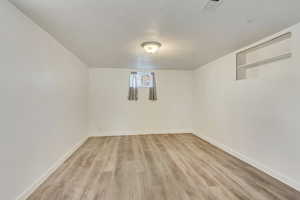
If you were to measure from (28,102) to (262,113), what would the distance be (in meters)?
3.64

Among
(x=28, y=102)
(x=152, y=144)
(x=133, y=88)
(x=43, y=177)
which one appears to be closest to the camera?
(x=28, y=102)

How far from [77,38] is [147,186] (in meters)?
2.66

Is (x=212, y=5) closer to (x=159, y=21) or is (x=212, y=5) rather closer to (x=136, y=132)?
(x=159, y=21)

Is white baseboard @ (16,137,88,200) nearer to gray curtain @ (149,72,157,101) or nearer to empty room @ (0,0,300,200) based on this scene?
empty room @ (0,0,300,200)

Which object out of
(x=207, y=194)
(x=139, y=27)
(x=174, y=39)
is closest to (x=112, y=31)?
(x=139, y=27)

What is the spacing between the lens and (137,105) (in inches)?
212

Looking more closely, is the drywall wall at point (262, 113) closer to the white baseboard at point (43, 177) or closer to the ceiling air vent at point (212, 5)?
the ceiling air vent at point (212, 5)

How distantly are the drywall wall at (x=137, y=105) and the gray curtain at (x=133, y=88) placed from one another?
0.13 meters

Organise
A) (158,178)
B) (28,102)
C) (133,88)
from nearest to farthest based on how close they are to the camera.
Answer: (28,102), (158,178), (133,88)

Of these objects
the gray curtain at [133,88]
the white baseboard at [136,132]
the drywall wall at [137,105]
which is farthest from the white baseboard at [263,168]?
the gray curtain at [133,88]

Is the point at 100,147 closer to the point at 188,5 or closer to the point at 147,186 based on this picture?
the point at 147,186

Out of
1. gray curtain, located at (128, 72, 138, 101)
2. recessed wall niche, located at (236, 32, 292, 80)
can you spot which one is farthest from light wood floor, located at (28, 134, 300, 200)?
gray curtain, located at (128, 72, 138, 101)

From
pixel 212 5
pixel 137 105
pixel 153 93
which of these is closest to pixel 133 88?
pixel 137 105

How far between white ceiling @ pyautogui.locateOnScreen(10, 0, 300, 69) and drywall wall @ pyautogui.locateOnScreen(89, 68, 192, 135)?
→ 222 cm
